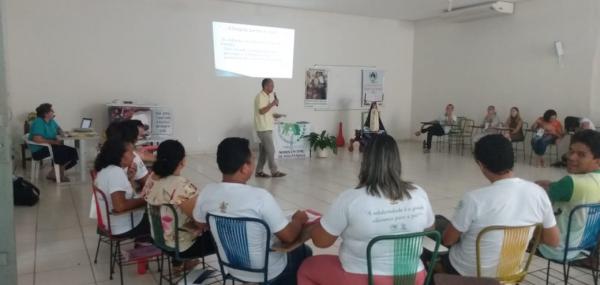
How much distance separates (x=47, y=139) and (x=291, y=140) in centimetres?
392

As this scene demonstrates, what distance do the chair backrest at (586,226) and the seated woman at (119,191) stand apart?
2.40 meters

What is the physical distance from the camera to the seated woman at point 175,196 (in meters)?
2.48

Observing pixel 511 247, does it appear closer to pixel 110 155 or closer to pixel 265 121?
pixel 110 155

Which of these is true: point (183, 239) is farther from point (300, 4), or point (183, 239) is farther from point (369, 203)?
point (300, 4)

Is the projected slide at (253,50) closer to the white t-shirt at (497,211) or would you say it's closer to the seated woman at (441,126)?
the seated woman at (441,126)

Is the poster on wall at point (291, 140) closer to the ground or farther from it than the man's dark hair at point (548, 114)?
closer to the ground

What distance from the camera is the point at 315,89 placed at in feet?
33.5

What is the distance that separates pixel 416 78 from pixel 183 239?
10007 mm

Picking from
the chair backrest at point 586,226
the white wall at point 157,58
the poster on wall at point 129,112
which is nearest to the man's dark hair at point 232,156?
the chair backrest at point 586,226

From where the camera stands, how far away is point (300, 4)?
30.4ft

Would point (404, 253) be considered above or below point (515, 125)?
below

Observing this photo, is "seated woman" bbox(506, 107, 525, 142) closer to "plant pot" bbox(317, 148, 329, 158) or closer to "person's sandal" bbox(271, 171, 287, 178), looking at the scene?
"plant pot" bbox(317, 148, 329, 158)

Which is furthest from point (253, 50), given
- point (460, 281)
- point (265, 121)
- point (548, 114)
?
point (460, 281)

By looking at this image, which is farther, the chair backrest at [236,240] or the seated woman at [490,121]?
the seated woman at [490,121]
